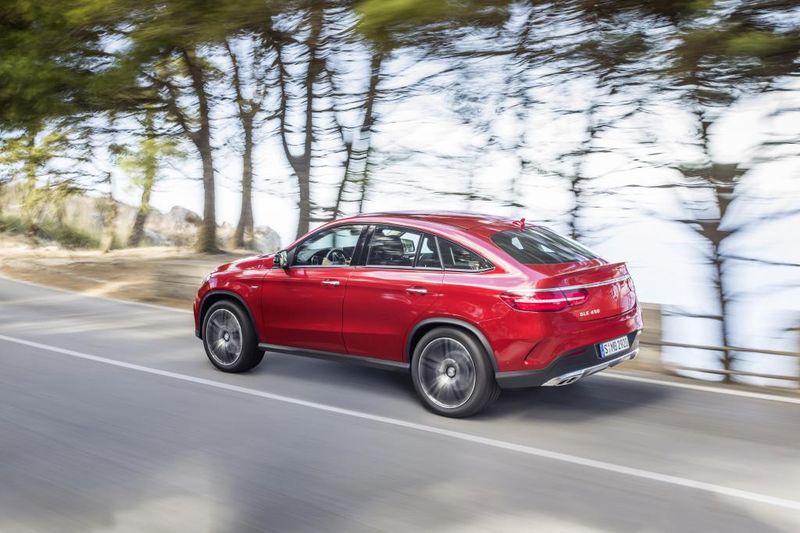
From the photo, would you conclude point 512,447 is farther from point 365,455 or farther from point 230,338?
point 230,338

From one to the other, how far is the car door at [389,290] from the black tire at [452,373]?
8.8 inches

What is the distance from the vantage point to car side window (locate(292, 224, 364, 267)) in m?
6.82

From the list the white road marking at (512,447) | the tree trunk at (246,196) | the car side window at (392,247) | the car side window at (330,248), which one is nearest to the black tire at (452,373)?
the white road marking at (512,447)

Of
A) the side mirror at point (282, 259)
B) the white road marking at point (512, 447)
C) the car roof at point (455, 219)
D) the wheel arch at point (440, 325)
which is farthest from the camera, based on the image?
the side mirror at point (282, 259)

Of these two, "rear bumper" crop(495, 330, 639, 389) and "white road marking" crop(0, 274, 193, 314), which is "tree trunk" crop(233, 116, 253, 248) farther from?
"rear bumper" crop(495, 330, 639, 389)

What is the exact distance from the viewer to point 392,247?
6547mm

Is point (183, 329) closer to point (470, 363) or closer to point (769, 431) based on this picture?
point (470, 363)

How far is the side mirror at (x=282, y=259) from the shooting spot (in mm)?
7145

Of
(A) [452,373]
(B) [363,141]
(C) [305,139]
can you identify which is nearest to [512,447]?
(A) [452,373]

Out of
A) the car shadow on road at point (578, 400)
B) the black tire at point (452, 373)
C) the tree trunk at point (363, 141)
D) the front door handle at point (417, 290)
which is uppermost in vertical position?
the tree trunk at point (363, 141)

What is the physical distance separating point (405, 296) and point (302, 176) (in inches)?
341

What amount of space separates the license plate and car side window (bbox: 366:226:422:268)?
166 centimetres

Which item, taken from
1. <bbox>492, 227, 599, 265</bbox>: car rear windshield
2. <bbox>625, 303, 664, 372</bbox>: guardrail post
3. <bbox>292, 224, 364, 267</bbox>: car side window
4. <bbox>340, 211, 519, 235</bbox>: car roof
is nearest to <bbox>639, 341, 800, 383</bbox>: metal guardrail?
<bbox>625, 303, 664, 372</bbox>: guardrail post

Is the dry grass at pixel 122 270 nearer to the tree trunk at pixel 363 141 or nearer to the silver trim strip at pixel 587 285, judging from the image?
the tree trunk at pixel 363 141
